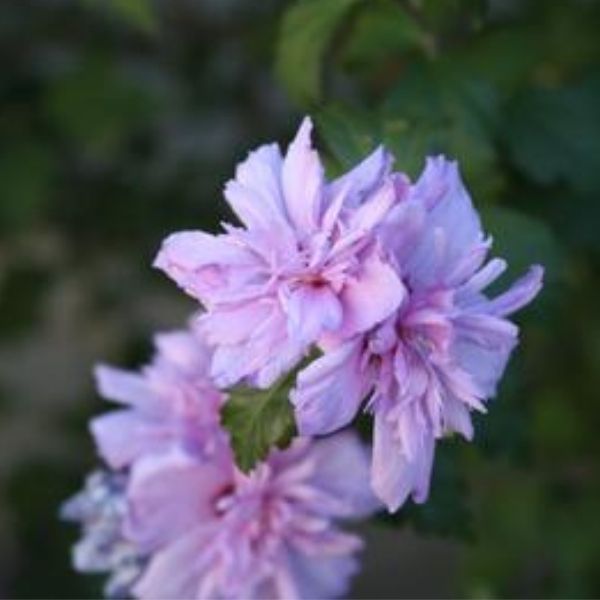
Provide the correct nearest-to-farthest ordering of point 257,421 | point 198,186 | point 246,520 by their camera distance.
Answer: point 257,421, point 246,520, point 198,186

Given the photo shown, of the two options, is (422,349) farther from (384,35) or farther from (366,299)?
(384,35)

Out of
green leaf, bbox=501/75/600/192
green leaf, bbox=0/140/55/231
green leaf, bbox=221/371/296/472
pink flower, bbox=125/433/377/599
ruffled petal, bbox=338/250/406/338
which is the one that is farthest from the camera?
green leaf, bbox=0/140/55/231

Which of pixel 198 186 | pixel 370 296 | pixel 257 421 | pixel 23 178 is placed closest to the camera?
pixel 370 296

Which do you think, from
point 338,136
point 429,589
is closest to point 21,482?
point 429,589

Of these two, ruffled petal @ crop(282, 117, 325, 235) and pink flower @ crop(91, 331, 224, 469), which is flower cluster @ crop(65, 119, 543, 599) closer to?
ruffled petal @ crop(282, 117, 325, 235)

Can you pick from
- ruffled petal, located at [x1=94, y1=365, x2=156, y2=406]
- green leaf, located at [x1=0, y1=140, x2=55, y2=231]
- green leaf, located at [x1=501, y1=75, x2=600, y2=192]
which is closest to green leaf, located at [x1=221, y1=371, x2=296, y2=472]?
ruffled petal, located at [x1=94, y1=365, x2=156, y2=406]

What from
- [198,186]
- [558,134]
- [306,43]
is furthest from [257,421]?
[198,186]
